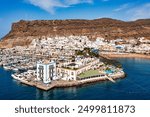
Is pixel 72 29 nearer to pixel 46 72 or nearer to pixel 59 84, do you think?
pixel 46 72

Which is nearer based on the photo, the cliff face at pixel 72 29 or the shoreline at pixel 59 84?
the shoreline at pixel 59 84

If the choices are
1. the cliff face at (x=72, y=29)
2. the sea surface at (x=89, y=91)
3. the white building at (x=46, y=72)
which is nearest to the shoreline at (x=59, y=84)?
the sea surface at (x=89, y=91)

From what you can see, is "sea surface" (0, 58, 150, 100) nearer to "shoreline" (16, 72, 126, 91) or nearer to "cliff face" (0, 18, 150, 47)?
"shoreline" (16, 72, 126, 91)

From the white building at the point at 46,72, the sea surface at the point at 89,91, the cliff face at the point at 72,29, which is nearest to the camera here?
the sea surface at the point at 89,91

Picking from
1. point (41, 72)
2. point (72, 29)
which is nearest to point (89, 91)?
point (41, 72)

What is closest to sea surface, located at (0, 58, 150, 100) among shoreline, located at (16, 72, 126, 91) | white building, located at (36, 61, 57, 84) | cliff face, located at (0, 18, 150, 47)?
shoreline, located at (16, 72, 126, 91)

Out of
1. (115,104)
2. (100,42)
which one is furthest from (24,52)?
(115,104)

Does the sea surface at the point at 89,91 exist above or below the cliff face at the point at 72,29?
below

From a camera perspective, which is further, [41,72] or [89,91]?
[41,72]

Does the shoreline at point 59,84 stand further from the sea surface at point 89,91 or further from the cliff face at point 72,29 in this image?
the cliff face at point 72,29
